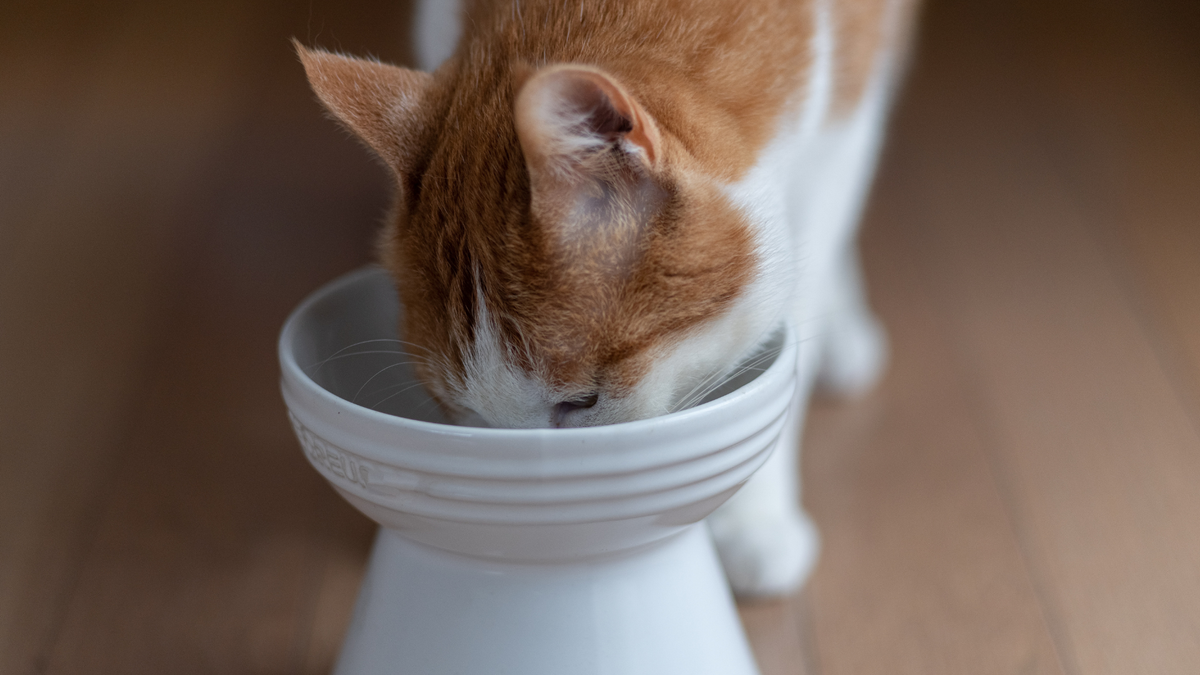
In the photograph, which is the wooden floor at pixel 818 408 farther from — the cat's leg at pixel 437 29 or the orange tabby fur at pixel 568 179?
the cat's leg at pixel 437 29

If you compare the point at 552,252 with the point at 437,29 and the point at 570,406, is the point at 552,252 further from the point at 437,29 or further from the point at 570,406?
the point at 437,29

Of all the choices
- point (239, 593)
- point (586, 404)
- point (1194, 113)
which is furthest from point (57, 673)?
point (1194, 113)

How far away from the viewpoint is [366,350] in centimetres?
88

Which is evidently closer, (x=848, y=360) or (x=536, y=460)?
A: (x=536, y=460)

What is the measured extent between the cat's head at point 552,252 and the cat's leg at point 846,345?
24.8 inches

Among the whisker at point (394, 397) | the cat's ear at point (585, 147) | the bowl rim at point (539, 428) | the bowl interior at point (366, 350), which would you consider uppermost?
the cat's ear at point (585, 147)

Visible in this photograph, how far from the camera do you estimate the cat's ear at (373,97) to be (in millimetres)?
737

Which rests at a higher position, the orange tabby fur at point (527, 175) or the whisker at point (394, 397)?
the orange tabby fur at point (527, 175)

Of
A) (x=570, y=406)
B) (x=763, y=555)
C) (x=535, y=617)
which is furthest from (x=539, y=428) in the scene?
(x=763, y=555)

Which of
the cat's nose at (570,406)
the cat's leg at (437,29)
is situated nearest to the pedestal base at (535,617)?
the cat's nose at (570,406)

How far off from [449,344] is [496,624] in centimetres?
21

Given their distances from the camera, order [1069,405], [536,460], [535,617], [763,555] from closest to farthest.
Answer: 1. [536,460]
2. [535,617]
3. [763,555]
4. [1069,405]

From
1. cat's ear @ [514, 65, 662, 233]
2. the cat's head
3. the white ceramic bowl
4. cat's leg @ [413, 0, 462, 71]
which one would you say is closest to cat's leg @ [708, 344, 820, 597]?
the white ceramic bowl

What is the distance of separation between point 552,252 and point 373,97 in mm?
204
